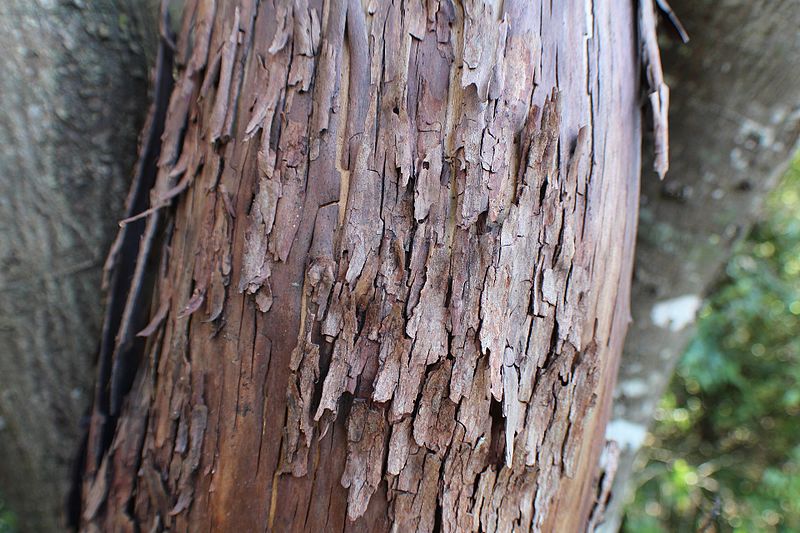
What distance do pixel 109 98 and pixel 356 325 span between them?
490mm

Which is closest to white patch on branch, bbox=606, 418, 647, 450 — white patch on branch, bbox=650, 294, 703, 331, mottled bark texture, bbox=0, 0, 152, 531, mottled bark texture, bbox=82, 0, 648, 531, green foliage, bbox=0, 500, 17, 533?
white patch on branch, bbox=650, 294, 703, 331

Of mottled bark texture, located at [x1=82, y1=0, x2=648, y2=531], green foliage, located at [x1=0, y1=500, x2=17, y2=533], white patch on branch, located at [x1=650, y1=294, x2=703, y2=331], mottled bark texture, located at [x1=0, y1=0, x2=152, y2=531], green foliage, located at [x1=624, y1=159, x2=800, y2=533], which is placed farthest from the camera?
green foliage, located at [x1=624, y1=159, x2=800, y2=533]

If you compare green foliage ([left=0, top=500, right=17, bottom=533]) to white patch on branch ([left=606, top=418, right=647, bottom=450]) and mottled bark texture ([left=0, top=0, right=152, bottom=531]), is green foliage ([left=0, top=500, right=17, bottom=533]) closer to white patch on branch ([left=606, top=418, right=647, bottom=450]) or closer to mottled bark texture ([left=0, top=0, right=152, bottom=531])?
mottled bark texture ([left=0, top=0, right=152, bottom=531])

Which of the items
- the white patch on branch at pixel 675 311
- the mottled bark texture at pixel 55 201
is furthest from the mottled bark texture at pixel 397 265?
the white patch on branch at pixel 675 311

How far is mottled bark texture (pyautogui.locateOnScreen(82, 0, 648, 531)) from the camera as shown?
0.51 metres

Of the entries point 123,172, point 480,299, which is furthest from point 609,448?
point 123,172

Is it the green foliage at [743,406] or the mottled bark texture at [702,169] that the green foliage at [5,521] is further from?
the green foliage at [743,406]

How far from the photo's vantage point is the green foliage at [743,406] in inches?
92.4

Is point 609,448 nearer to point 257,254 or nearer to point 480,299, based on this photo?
point 480,299

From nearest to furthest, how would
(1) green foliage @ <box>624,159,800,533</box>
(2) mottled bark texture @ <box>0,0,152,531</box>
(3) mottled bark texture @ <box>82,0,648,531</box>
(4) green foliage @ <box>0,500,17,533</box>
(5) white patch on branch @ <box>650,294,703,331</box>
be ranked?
(3) mottled bark texture @ <box>82,0,648,531</box> < (2) mottled bark texture @ <box>0,0,152,531</box> < (4) green foliage @ <box>0,500,17,533</box> < (5) white patch on branch @ <box>650,294,703,331</box> < (1) green foliage @ <box>624,159,800,533</box>

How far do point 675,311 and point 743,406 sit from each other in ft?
7.46

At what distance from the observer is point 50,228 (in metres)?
0.71

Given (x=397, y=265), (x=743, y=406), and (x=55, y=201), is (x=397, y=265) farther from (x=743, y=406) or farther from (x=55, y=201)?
(x=743, y=406)

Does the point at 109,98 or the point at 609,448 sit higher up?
the point at 109,98
